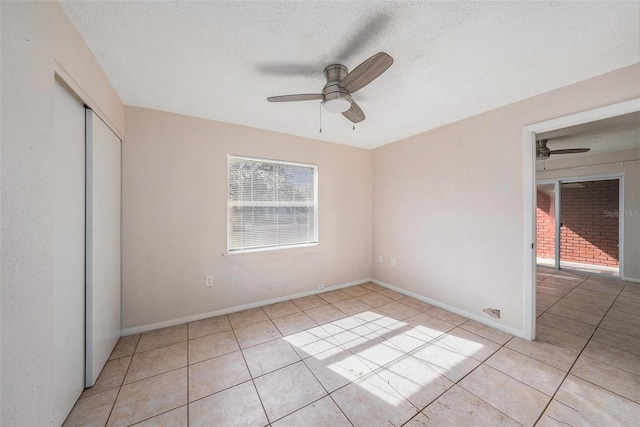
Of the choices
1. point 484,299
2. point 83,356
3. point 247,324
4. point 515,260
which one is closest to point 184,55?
point 83,356

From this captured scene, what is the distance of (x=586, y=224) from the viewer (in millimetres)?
5203

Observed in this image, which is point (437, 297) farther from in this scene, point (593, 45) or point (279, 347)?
point (593, 45)

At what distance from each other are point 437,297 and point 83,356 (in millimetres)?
3571

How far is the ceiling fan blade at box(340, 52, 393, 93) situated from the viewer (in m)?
1.34

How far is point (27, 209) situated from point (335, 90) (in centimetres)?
180

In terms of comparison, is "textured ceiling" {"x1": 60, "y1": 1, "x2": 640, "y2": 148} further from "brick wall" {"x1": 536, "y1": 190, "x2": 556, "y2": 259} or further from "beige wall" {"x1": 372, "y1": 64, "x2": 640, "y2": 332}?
"brick wall" {"x1": 536, "y1": 190, "x2": 556, "y2": 259}

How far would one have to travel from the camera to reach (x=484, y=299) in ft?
8.62

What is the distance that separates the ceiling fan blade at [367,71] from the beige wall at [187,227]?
1747 millimetres

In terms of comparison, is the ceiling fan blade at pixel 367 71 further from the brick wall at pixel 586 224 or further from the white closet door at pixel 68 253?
the brick wall at pixel 586 224

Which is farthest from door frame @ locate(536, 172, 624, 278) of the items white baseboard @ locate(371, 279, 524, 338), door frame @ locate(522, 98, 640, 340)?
white baseboard @ locate(371, 279, 524, 338)

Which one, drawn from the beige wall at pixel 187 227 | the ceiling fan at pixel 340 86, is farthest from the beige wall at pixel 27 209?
the beige wall at pixel 187 227

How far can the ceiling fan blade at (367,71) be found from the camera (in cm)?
134

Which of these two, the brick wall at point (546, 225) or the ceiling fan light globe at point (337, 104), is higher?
the ceiling fan light globe at point (337, 104)

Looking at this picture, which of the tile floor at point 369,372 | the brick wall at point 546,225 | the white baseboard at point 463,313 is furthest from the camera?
the brick wall at point 546,225
